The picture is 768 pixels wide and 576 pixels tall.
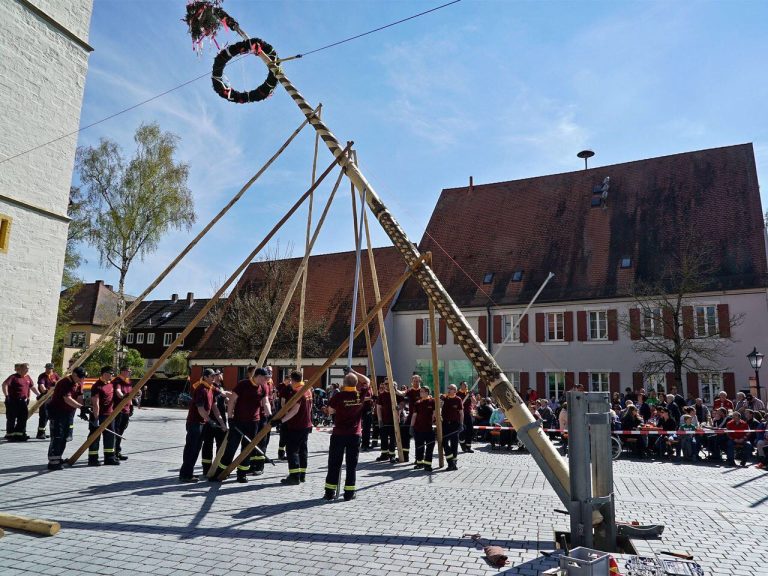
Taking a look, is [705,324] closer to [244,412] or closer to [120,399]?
[244,412]

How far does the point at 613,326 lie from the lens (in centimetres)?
2762

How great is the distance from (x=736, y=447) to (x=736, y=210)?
17.8 metres

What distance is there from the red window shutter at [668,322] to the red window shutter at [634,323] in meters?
1.22

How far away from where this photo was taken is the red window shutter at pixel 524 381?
29.0 m

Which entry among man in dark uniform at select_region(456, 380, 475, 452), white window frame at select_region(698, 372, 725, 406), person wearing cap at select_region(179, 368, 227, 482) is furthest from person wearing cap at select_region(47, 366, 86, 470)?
white window frame at select_region(698, 372, 725, 406)

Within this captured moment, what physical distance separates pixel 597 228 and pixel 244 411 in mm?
25628

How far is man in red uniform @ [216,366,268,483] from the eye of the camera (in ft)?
31.5

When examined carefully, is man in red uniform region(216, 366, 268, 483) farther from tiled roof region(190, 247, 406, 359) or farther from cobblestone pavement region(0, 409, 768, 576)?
tiled roof region(190, 247, 406, 359)

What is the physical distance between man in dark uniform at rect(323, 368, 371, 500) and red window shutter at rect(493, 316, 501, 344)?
74.6ft

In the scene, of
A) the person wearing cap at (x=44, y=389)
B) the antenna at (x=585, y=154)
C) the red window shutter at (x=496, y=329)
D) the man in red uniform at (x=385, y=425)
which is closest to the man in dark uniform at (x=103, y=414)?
the person wearing cap at (x=44, y=389)

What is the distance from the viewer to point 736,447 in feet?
46.0

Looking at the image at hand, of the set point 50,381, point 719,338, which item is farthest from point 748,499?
point 719,338

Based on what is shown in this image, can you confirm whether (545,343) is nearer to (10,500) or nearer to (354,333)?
(354,333)

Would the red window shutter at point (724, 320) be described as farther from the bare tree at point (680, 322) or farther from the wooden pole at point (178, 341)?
the wooden pole at point (178, 341)
